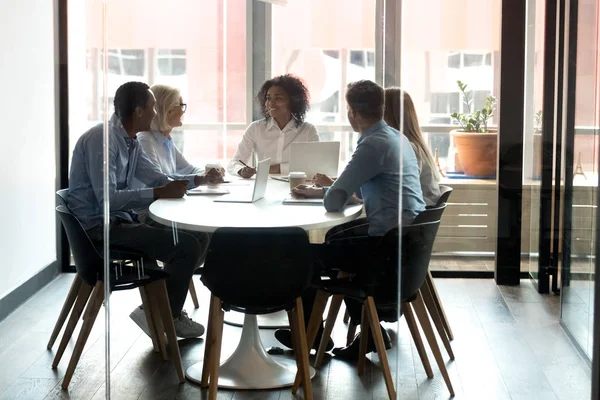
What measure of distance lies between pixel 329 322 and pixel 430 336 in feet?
1.36

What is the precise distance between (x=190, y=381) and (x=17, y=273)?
2.77ft

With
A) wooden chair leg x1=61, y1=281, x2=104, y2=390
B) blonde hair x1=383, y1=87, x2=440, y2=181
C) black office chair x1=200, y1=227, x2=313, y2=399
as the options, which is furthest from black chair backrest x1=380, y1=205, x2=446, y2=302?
wooden chair leg x1=61, y1=281, x2=104, y2=390

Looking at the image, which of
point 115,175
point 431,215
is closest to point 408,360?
point 431,215

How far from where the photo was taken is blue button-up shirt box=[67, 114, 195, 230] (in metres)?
3.58

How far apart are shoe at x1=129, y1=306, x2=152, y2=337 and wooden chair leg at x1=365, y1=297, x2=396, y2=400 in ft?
2.95

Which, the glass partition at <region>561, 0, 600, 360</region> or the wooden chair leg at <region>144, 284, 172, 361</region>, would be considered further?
the wooden chair leg at <region>144, 284, 172, 361</region>

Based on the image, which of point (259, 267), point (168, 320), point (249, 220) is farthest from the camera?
point (168, 320)

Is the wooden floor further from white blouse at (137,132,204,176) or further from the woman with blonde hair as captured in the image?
white blouse at (137,132,204,176)

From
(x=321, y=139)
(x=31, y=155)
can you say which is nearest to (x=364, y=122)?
(x=321, y=139)

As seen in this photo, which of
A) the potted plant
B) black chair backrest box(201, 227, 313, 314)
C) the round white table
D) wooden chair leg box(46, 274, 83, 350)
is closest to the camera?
black chair backrest box(201, 227, 313, 314)

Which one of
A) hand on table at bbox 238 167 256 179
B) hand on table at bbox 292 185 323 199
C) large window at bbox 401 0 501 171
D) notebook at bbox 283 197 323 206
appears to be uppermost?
large window at bbox 401 0 501 171

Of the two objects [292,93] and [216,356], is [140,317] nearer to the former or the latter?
[216,356]

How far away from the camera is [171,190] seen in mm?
3600

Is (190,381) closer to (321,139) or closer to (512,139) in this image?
(321,139)
